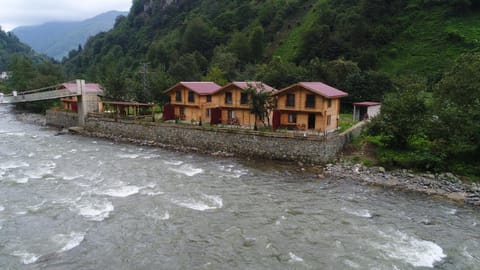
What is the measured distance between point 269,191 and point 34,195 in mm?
14660

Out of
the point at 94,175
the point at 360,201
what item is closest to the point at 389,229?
the point at 360,201

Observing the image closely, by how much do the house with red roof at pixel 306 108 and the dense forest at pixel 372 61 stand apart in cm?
432

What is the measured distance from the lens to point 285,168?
28.3m

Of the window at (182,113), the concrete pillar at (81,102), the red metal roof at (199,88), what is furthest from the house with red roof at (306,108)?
the concrete pillar at (81,102)

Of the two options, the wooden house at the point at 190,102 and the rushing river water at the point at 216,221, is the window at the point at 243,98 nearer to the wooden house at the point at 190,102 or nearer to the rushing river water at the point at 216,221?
the wooden house at the point at 190,102

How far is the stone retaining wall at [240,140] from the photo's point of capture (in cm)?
2903

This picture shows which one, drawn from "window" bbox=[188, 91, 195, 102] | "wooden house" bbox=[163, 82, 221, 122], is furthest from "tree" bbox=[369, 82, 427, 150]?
"window" bbox=[188, 91, 195, 102]

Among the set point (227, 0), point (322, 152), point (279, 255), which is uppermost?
point (227, 0)

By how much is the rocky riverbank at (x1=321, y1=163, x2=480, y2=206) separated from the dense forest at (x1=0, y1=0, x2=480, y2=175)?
4.86ft

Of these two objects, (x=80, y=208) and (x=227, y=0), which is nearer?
(x=80, y=208)

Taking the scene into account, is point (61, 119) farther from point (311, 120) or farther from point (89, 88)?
point (311, 120)

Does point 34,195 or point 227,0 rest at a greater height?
point 227,0

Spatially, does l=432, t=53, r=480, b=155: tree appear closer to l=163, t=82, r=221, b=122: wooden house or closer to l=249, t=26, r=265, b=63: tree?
l=163, t=82, r=221, b=122: wooden house

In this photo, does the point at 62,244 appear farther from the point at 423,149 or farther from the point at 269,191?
the point at 423,149
